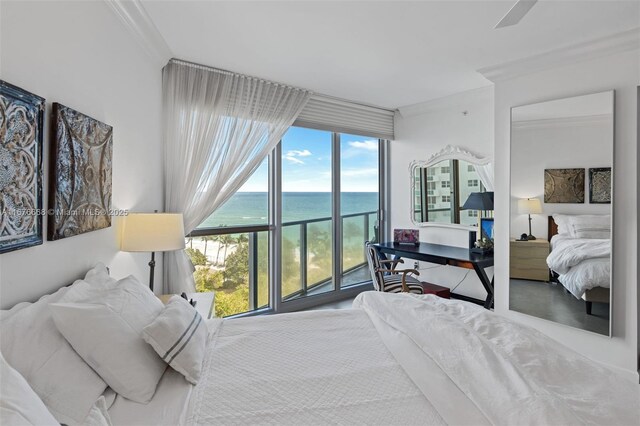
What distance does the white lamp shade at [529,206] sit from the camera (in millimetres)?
2845

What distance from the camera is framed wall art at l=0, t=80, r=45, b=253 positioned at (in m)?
1.10

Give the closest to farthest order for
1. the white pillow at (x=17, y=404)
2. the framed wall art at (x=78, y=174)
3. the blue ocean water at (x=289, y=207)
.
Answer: the white pillow at (x=17, y=404), the framed wall art at (x=78, y=174), the blue ocean water at (x=289, y=207)

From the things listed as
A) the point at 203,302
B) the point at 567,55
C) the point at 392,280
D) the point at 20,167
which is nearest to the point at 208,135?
the point at 203,302

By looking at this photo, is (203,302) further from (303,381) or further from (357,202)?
→ (357,202)

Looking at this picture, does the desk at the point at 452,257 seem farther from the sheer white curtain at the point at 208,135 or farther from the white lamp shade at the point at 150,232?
the white lamp shade at the point at 150,232

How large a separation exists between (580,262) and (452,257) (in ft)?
3.43

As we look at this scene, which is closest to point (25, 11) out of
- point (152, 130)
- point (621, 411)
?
point (152, 130)

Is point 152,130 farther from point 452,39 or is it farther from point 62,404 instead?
point 452,39

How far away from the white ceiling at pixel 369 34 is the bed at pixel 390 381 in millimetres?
1908

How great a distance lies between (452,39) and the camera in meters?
2.48

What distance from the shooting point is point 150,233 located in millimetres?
2047

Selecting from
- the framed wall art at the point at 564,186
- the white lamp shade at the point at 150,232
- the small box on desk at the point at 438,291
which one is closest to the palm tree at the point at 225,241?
the white lamp shade at the point at 150,232

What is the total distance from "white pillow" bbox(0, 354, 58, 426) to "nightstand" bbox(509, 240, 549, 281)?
10.9 feet

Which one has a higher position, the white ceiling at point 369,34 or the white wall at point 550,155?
the white ceiling at point 369,34
